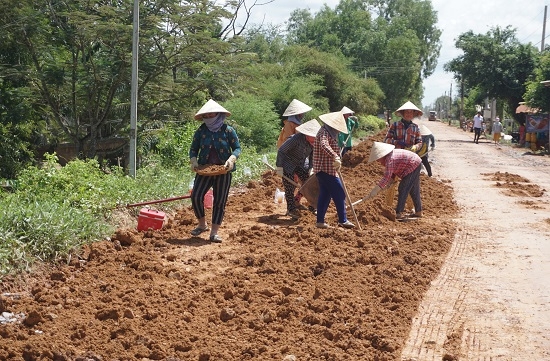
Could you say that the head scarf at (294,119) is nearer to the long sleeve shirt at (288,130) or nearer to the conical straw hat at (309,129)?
the long sleeve shirt at (288,130)

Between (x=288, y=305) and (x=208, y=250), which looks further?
(x=208, y=250)

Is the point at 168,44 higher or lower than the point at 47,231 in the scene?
higher

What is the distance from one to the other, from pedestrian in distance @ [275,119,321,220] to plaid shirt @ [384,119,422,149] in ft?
5.12

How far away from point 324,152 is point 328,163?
16 centimetres

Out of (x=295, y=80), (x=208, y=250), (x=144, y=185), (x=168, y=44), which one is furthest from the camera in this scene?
(x=295, y=80)

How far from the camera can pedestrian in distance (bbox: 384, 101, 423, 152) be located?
1148 centimetres

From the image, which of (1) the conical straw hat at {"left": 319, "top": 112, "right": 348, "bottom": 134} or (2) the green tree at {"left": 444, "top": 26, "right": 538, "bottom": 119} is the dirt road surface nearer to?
(1) the conical straw hat at {"left": 319, "top": 112, "right": 348, "bottom": 134}

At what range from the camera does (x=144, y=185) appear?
11.3 meters

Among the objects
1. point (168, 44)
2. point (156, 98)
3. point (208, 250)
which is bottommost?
point (208, 250)

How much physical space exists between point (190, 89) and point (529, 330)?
1169 cm

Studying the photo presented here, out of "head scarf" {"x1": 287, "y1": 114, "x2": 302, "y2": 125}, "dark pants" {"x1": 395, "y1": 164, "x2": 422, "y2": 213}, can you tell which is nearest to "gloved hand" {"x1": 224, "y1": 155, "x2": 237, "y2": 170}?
"head scarf" {"x1": 287, "y1": 114, "x2": 302, "y2": 125}

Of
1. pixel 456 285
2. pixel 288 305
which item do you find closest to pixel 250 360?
pixel 288 305

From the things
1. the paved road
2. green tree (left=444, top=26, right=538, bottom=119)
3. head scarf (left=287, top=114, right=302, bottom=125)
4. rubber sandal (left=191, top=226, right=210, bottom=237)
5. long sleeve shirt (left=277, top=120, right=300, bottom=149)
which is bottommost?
the paved road

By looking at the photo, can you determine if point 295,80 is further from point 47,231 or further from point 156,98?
point 47,231
